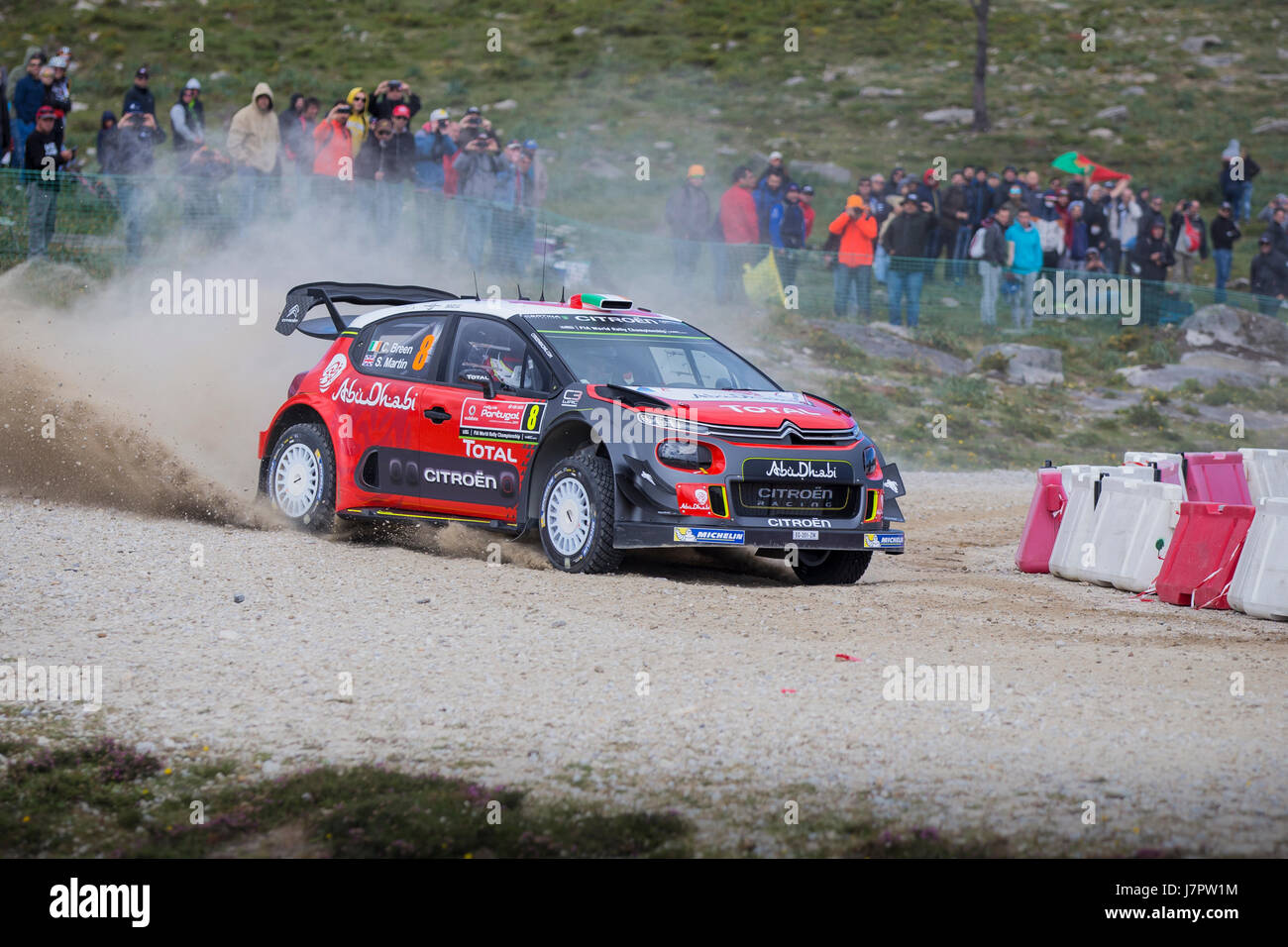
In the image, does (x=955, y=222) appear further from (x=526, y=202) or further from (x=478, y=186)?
(x=478, y=186)

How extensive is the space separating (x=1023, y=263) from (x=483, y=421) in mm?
14668

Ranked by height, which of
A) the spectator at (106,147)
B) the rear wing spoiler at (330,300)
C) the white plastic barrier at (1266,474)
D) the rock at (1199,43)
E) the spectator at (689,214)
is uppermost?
the rock at (1199,43)

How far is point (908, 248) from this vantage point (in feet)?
76.5

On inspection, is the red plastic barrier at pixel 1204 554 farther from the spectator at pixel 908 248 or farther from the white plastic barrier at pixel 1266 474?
the spectator at pixel 908 248

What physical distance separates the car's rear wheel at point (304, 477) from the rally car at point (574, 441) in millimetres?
14

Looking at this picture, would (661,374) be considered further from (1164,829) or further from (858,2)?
Result: (858,2)

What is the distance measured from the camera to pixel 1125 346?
81.9ft

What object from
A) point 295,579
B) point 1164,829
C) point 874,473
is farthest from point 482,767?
point 874,473

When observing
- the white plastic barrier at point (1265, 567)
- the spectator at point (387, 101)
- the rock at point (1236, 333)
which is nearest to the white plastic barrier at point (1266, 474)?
the white plastic barrier at point (1265, 567)

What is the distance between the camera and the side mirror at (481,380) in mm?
10734

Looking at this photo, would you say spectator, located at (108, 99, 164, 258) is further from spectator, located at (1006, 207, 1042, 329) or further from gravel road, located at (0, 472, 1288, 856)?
spectator, located at (1006, 207, 1042, 329)

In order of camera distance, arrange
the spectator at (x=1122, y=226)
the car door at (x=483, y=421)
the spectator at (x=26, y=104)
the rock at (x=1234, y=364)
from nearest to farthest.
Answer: the car door at (x=483, y=421), the spectator at (x=26, y=104), the rock at (x=1234, y=364), the spectator at (x=1122, y=226)

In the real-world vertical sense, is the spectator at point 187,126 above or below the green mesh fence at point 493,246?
above

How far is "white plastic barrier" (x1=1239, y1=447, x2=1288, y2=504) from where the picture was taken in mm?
11211
